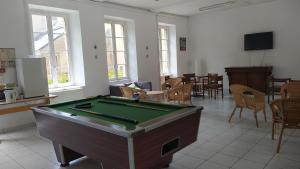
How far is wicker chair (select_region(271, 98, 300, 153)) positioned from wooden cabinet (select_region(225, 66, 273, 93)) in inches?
183

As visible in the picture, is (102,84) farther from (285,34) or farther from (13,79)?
(285,34)

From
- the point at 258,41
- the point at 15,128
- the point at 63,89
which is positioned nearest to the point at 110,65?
the point at 63,89

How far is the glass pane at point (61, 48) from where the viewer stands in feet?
19.8

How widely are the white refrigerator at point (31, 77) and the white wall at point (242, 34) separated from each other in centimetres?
622

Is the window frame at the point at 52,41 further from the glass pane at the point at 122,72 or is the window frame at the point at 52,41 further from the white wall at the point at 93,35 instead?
the glass pane at the point at 122,72

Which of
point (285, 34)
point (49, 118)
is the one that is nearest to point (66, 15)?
point (49, 118)

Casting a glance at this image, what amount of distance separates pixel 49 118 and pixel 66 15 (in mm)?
4151

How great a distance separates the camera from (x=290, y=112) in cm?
316

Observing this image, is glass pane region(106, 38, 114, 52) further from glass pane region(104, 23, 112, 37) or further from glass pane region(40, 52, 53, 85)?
glass pane region(40, 52, 53, 85)

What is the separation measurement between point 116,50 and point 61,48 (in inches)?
71.0

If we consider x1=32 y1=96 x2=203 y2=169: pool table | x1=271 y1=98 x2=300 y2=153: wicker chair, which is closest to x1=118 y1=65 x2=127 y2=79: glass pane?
x1=32 y1=96 x2=203 y2=169: pool table

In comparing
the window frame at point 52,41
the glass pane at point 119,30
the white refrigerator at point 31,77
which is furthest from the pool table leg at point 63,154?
the glass pane at point 119,30

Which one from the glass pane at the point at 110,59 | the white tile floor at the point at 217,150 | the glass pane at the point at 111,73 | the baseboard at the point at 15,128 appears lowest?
the white tile floor at the point at 217,150

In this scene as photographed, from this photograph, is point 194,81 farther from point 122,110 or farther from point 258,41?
point 122,110
